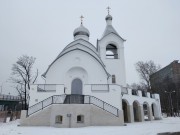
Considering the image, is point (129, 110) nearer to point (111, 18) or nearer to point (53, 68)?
point (53, 68)

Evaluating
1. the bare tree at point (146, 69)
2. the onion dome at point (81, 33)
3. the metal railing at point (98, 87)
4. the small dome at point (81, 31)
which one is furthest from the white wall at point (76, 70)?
the bare tree at point (146, 69)

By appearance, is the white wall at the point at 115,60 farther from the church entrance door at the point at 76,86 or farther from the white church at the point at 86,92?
the church entrance door at the point at 76,86

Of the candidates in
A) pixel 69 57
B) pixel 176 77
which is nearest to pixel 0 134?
pixel 69 57

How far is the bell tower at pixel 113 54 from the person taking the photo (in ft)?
85.9

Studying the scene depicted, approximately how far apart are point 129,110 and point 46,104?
10.5m

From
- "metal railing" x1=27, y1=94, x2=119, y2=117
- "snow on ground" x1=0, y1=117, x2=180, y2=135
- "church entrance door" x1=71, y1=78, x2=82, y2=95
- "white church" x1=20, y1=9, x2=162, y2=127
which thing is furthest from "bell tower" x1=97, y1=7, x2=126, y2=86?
"snow on ground" x1=0, y1=117, x2=180, y2=135

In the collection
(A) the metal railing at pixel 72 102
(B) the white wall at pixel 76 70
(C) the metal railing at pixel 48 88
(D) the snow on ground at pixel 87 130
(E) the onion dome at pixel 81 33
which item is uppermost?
(E) the onion dome at pixel 81 33

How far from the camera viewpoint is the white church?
Result: 15.1 meters

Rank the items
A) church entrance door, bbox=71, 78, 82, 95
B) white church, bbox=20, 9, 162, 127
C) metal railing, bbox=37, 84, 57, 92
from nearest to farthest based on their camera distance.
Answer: white church, bbox=20, 9, 162, 127 < metal railing, bbox=37, 84, 57, 92 < church entrance door, bbox=71, 78, 82, 95

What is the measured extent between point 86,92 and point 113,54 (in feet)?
38.2

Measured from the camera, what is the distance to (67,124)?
45.6ft

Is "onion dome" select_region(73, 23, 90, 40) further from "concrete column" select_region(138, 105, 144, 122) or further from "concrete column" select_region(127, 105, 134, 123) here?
"concrete column" select_region(138, 105, 144, 122)

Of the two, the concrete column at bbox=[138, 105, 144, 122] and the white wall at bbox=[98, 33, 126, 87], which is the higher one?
the white wall at bbox=[98, 33, 126, 87]

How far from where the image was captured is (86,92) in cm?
1814
